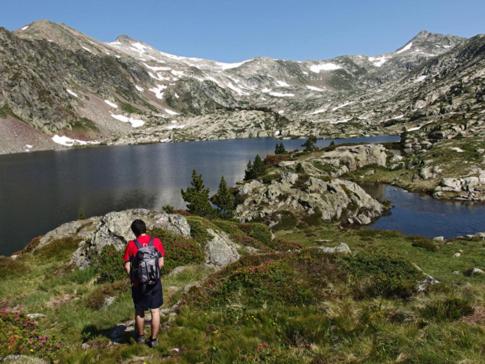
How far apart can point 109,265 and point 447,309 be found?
17013 mm

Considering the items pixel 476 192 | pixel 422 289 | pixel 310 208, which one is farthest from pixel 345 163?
pixel 422 289

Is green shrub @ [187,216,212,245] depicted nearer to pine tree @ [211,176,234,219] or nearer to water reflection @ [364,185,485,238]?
pine tree @ [211,176,234,219]

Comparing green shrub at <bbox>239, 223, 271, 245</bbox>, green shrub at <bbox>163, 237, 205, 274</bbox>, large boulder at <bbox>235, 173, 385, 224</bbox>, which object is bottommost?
large boulder at <bbox>235, 173, 385, 224</bbox>

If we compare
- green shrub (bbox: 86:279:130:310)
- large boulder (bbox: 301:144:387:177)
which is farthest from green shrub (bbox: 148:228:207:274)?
large boulder (bbox: 301:144:387:177)

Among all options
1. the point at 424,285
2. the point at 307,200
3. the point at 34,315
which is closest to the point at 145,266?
the point at 34,315

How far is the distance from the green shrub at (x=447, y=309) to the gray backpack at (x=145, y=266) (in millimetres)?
8182

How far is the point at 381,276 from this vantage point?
13.5 meters

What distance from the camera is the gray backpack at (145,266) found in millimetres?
10049

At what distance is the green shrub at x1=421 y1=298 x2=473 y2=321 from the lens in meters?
10.3

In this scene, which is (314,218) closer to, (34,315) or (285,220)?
(285,220)

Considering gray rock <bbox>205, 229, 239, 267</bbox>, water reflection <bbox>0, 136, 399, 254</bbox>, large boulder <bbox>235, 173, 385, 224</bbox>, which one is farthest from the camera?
water reflection <bbox>0, 136, 399, 254</bbox>

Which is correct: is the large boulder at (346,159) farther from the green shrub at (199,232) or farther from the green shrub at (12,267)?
the green shrub at (12,267)

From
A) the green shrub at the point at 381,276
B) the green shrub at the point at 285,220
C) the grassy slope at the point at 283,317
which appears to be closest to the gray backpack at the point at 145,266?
the grassy slope at the point at 283,317

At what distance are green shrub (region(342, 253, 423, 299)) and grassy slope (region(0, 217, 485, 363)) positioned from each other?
38 mm
